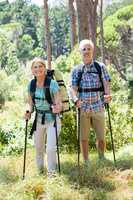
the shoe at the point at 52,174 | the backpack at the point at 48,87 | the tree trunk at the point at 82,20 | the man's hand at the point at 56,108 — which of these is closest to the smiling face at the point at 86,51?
the backpack at the point at 48,87

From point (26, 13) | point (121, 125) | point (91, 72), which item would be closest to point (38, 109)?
point (91, 72)

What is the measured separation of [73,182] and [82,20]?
5327 mm

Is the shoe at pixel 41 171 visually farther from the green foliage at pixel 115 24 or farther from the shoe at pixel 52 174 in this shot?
the green foliage at pixel 115 24

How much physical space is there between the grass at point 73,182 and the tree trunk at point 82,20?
12.4 feet

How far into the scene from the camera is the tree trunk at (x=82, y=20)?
34.7 ft

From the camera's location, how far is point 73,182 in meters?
6.11

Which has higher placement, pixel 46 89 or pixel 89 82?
pixel 89 82

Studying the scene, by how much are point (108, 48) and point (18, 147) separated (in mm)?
24500

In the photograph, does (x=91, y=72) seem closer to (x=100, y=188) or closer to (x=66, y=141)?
(x=100, y=188)

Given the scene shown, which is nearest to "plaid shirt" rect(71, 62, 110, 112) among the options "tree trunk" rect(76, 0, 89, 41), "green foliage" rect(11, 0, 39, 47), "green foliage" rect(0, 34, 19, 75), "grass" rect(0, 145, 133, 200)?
"grass" rect(0, 145, 133, 200)

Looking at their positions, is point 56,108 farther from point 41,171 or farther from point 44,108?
point 41,171

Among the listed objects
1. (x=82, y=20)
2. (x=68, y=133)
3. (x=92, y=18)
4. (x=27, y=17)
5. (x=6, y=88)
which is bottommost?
(x=68, y=133)

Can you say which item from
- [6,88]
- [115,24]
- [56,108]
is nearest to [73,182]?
[56,108]

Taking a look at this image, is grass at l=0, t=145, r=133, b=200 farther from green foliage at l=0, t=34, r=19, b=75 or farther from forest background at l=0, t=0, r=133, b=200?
green foliage at l=0, t=34, r=19, b=75
